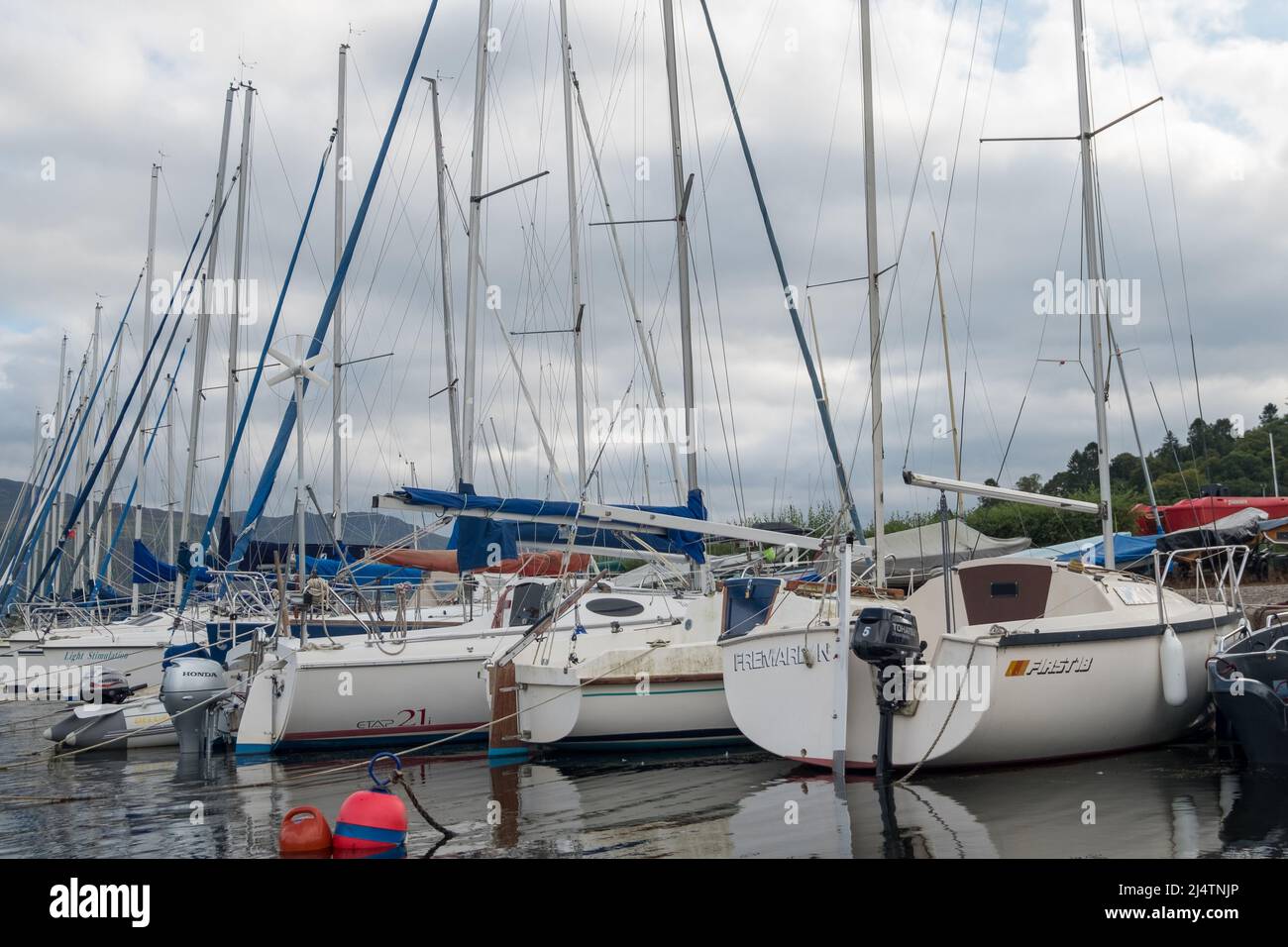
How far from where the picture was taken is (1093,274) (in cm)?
1636

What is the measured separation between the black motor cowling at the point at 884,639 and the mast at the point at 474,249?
8.06 meters

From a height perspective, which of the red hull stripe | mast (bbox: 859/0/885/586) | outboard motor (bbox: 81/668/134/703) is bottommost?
the red hull stripe

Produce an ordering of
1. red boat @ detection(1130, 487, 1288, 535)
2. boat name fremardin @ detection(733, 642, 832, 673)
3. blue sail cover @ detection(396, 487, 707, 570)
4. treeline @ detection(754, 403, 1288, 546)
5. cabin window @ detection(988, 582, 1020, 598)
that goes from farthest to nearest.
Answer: treeline @ detection(754, 403, 1288, 546)
red boat @ detection(1130, 487, 1288, 535)
blue sail cover @ detection(396, 487, 707, 570)
cabin window @ detection(988, 582, 1020, 598)
boat name fremardin @ detection(733, 642, 832, 673)

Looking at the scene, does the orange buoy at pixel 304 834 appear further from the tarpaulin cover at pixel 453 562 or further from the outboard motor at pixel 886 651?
the tarpaulin cover at pixel 453 562

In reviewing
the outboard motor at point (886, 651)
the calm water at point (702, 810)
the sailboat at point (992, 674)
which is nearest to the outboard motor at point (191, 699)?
the calm water at point (702, 810)

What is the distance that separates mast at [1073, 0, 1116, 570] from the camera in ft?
49.5

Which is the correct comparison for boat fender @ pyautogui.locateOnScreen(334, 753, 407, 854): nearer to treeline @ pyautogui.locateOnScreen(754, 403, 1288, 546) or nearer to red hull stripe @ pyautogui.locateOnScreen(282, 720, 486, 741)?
red hull stripe @ pyautogui.locateOnScreen(282, 720, 486, 741)

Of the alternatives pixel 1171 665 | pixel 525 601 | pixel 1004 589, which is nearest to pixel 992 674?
pixel 1171 665

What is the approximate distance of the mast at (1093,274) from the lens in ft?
49.5

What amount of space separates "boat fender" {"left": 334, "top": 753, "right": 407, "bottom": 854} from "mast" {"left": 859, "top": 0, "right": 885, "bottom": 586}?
741 centimetres

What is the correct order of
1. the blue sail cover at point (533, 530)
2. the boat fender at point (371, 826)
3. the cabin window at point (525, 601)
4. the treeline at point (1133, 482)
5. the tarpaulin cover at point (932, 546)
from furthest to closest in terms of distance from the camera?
the treeline at point (1133, 482) → the tarpaulin cover at point (932, 546) → the cabin window at point (525, 601) → the blue sail cover at point (533, 530) → the boat fender at point (371, 826)
